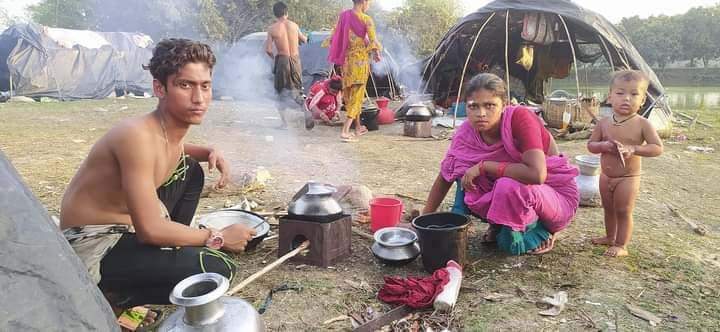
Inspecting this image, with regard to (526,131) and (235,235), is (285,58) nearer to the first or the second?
(526,131)

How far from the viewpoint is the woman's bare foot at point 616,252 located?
9.82 feet

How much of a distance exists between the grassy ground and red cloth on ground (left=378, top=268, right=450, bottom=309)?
7 centimetres

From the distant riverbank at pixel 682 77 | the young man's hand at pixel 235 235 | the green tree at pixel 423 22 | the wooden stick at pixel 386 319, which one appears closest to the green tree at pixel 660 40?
the distant riverbank at pixel 682 77

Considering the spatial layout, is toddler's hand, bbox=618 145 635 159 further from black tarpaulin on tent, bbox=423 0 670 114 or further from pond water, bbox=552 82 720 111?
pond water, bbox=552 82 720 111

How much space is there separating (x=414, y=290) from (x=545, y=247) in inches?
44.1

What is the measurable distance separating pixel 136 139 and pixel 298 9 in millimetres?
24486

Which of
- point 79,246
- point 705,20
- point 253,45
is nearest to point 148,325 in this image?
point 79,246

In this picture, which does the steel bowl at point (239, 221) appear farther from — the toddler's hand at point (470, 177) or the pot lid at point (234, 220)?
the toddler's hand at point (470, 177)

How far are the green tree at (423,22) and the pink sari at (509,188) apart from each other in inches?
995

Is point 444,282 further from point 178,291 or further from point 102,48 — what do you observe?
point 102,48

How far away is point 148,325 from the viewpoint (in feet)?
7.59

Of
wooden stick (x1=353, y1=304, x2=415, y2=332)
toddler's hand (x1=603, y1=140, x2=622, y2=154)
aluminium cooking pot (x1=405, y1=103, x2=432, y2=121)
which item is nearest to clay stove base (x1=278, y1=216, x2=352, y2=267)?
wooden stick (x1=353, y1=304, x2=415, y2=332)

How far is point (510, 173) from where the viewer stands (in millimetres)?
2764

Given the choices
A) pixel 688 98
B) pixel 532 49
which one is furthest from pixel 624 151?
pixel 688 98
